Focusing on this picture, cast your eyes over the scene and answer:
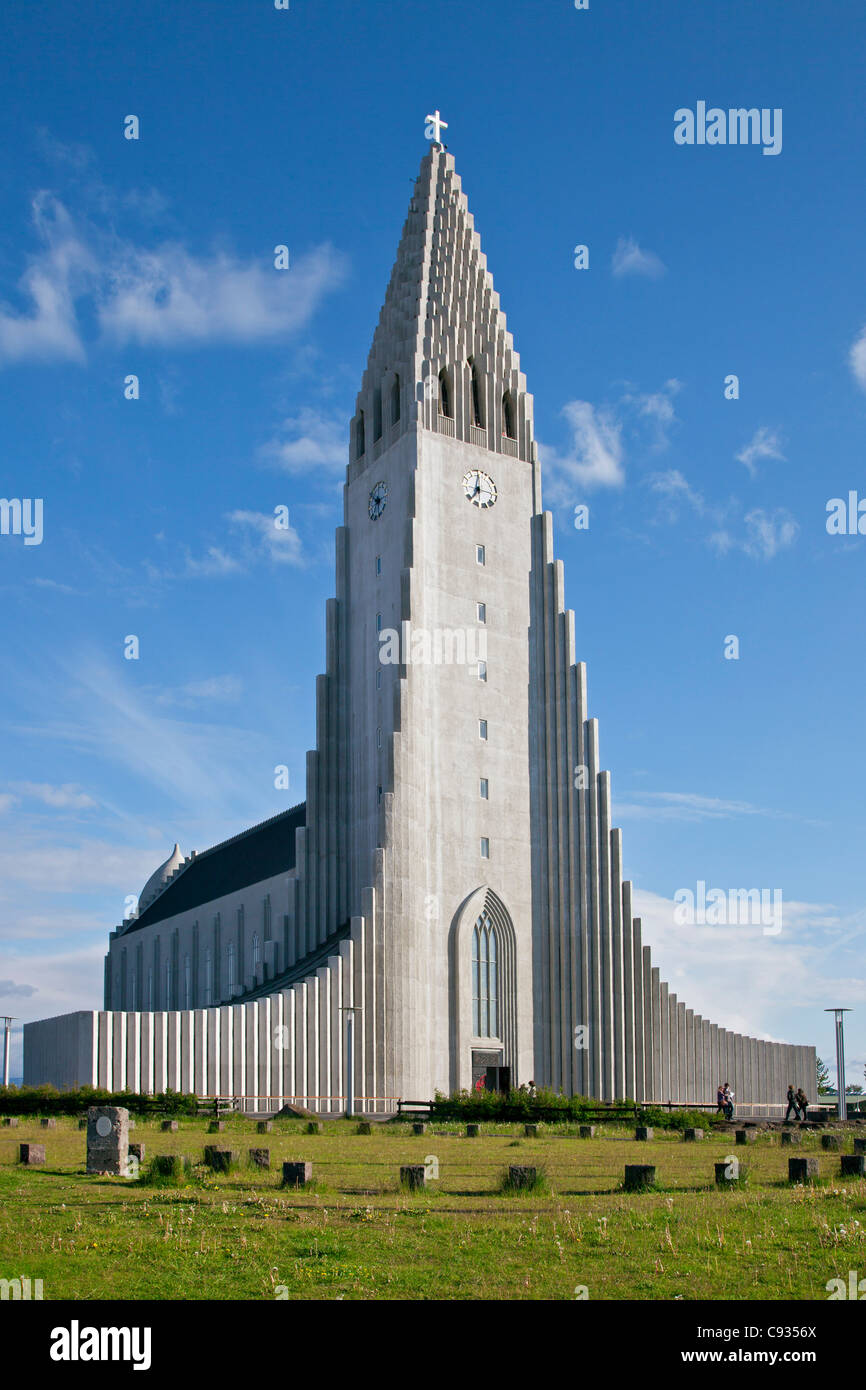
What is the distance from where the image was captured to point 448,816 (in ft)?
211

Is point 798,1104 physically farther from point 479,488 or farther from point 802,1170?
point 802,1170

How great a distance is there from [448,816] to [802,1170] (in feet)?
147

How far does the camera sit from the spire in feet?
230

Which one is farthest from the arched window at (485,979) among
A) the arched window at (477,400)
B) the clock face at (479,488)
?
the arched window at (477,400)

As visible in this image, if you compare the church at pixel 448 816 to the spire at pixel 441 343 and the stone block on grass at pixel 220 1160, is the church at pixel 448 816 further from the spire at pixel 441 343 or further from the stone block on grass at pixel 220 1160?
the stone block on grass at pixel 220 1160

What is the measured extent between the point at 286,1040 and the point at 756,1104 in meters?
27.8

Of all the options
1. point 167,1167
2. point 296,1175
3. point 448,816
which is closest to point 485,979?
point 448,816

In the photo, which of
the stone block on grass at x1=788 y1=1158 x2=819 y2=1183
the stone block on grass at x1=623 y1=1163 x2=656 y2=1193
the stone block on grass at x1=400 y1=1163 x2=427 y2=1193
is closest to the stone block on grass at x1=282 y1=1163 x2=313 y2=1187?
the stone block on grass at x1=400 y1=1163 x2=427 y2=1193

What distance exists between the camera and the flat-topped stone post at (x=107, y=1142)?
20125mm

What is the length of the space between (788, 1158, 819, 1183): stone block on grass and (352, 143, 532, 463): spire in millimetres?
52569

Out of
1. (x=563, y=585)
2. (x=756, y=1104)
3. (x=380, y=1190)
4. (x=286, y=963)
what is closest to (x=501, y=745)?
(x=563, y=585)

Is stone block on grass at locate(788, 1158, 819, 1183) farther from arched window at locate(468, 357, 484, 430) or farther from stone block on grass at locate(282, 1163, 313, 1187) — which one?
arched window at locate(468, 357, 484, 430)

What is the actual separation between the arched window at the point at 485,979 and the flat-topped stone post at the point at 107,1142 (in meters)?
44.7

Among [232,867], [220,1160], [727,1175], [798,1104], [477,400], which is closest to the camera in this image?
[727,1175]
